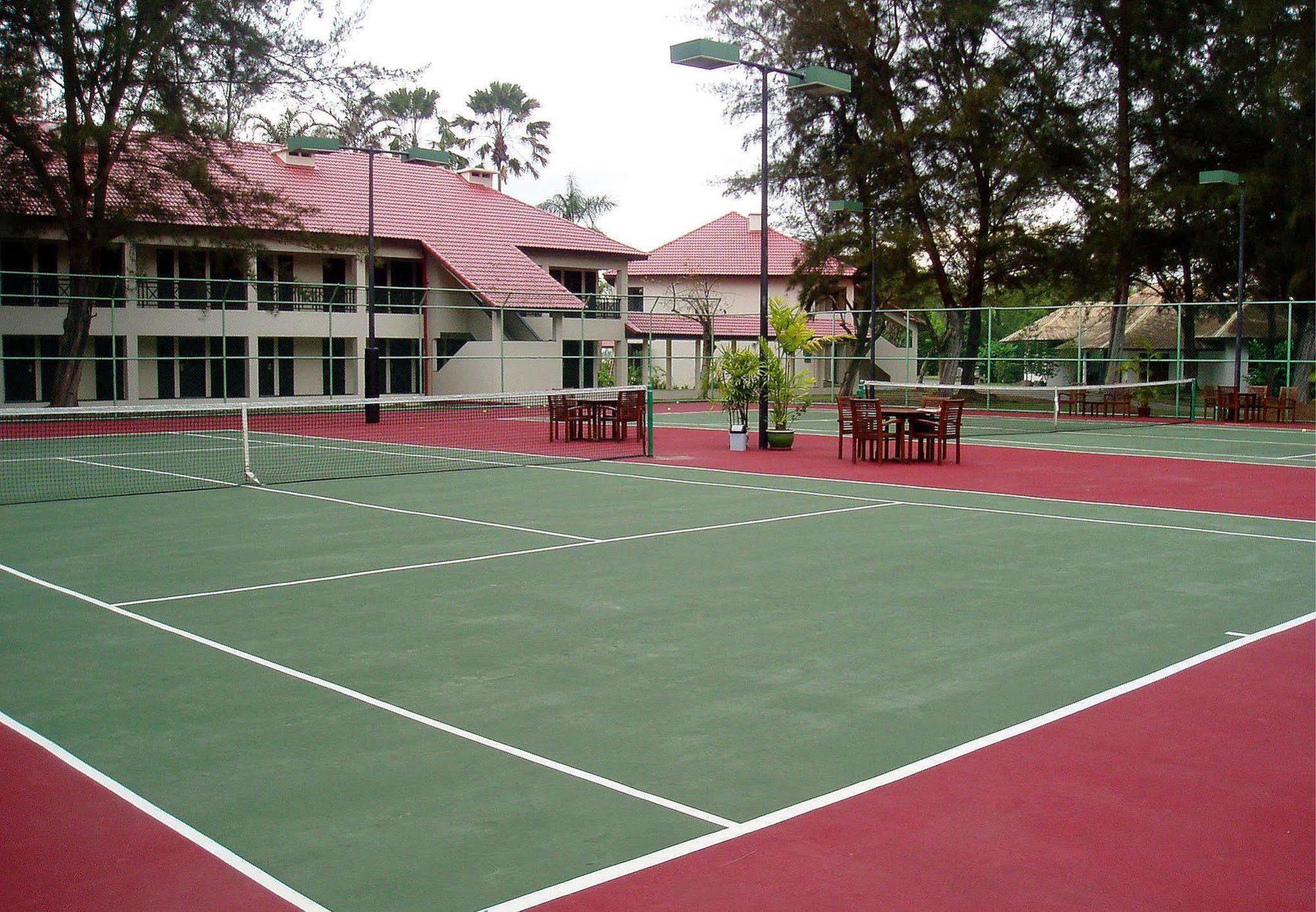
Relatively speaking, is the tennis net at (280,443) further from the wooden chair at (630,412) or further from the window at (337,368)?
the window at (337,368)

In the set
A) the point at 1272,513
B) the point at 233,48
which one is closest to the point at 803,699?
the point at 1272,513

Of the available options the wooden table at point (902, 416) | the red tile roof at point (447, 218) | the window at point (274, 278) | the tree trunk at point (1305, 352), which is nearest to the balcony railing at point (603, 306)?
the red tile roof at point (447, 218)

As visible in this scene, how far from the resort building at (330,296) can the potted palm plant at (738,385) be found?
14.4m

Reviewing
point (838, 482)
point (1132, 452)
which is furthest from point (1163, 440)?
point (838, 482)

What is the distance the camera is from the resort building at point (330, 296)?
33.4 meters

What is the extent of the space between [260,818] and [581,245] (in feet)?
140

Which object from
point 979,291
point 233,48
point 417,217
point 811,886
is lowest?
point 811,886

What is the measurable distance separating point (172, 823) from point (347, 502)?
9.63 meters

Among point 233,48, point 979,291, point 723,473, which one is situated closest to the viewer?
point 723,473

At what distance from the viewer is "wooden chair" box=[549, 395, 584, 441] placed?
23094 mm

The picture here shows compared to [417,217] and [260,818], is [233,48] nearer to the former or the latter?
[417,217]

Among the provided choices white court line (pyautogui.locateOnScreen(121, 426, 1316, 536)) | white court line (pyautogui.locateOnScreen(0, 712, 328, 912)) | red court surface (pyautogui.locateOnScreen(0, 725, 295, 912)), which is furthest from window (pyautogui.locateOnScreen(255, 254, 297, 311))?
red court surface (pyautogui.locateOnScreen(0, 725, 295, 912))

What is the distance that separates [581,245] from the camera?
46.0 m

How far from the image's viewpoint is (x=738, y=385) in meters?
21.2
